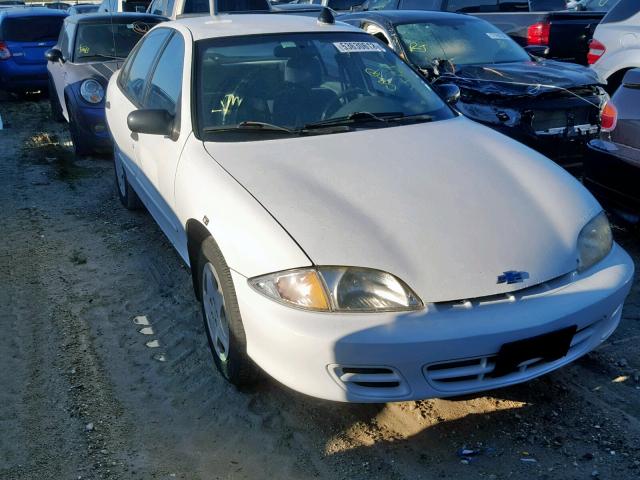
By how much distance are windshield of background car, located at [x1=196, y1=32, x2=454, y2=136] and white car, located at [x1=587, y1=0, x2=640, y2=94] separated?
12.0 ft

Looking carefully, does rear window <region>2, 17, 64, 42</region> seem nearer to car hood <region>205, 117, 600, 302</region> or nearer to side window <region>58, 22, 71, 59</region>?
side window <region>58, 22, 71, 59</region>

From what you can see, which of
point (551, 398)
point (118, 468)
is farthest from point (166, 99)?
point (551, 398)

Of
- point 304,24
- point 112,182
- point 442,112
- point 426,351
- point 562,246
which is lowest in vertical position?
point 112,182

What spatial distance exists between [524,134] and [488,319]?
Answer: 3.51m

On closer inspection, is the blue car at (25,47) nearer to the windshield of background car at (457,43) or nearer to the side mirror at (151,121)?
the windshield of background car at (457,43)

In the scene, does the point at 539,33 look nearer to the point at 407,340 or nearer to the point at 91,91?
the point at 91,91

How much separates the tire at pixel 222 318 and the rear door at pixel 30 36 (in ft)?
30.7

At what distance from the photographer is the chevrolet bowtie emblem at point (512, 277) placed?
2760 mm

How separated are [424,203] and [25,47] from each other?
10220 millimetres

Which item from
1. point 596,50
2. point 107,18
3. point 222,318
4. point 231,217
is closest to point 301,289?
point 231,217

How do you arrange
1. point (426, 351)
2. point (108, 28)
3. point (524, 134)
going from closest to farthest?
point (426, 351) < point (524, 134) < point (108, 28)

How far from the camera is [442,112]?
4.25m

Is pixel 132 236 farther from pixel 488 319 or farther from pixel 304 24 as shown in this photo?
pixel 488 319

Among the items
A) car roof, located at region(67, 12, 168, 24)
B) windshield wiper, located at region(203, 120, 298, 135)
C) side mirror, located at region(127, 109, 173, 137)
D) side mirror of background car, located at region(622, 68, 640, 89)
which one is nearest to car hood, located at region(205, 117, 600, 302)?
windshield wiper, located at region(203, 120, 298, 135)
